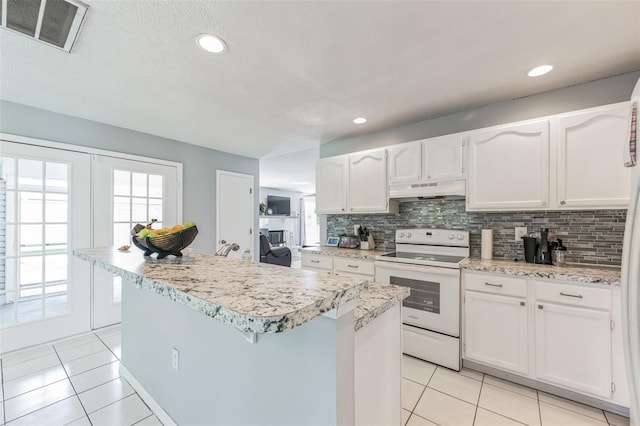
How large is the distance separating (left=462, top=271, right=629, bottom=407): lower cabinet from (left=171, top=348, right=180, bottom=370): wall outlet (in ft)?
6.99

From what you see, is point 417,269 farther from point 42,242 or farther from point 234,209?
point 42,242

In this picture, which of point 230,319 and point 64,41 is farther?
point 64,41

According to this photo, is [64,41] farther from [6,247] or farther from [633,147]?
[633,147]

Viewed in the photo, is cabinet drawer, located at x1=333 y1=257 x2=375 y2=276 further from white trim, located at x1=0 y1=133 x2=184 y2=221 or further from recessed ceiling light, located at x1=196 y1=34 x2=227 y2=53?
white trim, located at x1=0 y1=133 x2=184 y2=221

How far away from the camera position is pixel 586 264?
Result: 2119mm

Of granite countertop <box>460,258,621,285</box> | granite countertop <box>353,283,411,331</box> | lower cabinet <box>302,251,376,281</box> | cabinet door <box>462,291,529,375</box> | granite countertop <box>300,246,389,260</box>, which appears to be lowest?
cabinet door <box>462,291,529,375</box>

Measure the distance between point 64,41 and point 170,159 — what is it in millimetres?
2123

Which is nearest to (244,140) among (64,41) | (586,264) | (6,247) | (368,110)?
(368,110)

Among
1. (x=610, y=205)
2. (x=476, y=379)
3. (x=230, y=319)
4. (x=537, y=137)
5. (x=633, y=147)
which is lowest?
(x=476, y=379)

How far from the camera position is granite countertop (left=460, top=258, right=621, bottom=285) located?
173 cm

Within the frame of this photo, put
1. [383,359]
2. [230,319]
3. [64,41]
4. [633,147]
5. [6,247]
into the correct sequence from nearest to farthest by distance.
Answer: [230,319] → [633,147] → [383,359] → [64,41] → [6,247]

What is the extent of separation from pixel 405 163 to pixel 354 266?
4.05 ft

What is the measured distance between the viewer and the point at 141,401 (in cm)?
182

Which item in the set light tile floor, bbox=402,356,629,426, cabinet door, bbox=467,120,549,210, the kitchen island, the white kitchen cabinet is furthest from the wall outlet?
cabinet door, bbox=467,120,549,210
